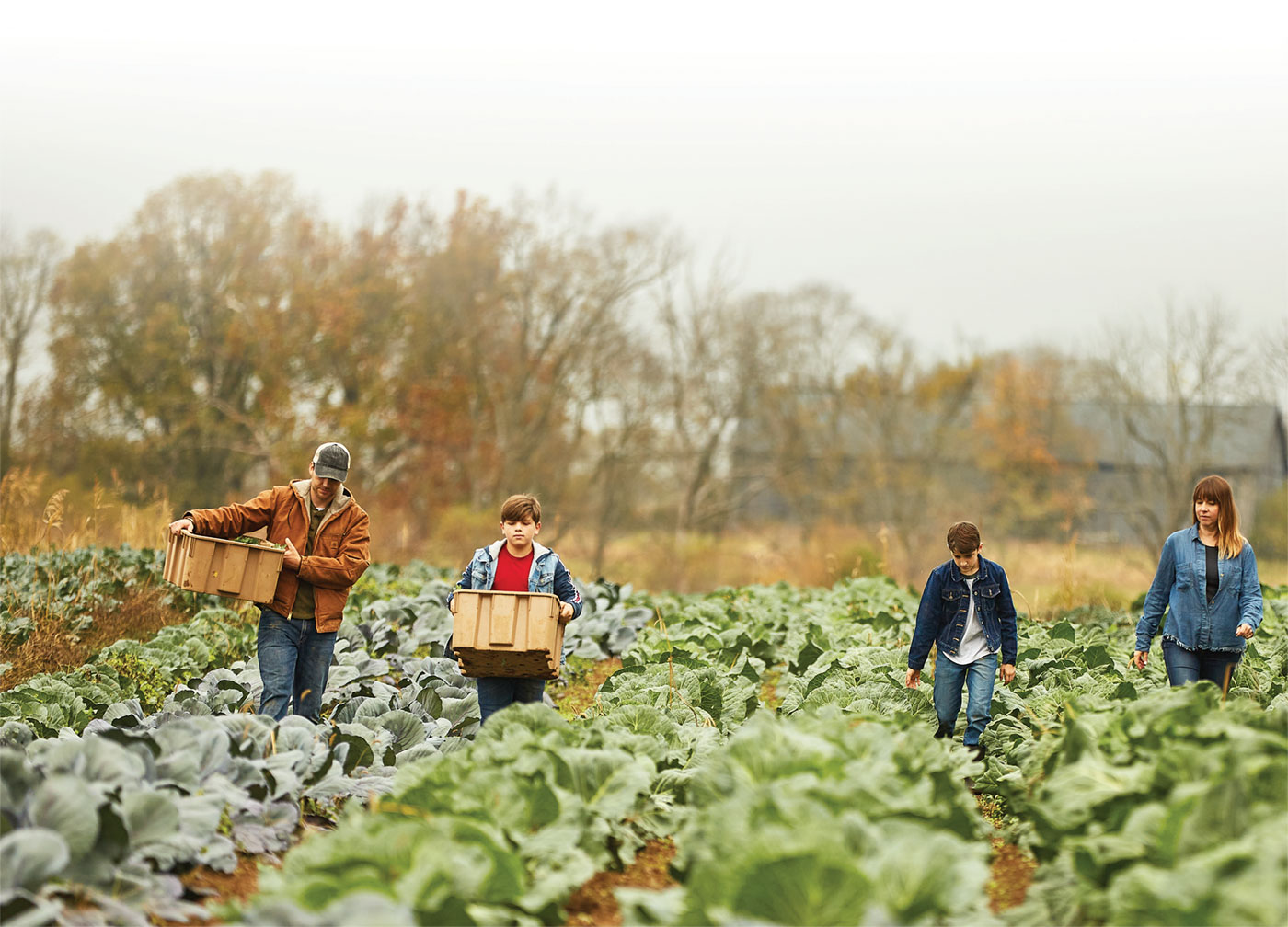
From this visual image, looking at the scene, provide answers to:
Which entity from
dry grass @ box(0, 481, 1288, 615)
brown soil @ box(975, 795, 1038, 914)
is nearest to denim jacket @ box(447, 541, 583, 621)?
brown soil @ box(975, 795, 1038, 914)

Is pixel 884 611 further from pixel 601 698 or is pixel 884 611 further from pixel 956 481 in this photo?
pixel 956 481

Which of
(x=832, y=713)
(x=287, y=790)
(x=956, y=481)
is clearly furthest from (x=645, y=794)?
(x=956, y=481)

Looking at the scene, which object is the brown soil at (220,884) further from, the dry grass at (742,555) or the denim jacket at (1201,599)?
the dry grass at (742,555)

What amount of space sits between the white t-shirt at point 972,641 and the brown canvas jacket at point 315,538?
11.0 feet

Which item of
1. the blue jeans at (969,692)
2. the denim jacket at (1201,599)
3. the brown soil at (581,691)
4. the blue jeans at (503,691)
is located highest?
the denim jacket at (1201,599)

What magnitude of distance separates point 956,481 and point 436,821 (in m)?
32.6

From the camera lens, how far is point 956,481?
113 feet

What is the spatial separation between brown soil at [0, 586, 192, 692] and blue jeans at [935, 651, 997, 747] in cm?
667

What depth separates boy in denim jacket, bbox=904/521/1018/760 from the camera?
615cm

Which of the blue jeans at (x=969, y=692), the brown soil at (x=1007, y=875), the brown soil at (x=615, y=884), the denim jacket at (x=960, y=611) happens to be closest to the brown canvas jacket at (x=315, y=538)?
the brown soil at (x=615, y=884)

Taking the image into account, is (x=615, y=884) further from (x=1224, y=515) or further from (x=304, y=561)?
(x=1224, y=515)

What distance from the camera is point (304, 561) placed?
19.7ft

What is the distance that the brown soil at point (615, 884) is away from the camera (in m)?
4.06

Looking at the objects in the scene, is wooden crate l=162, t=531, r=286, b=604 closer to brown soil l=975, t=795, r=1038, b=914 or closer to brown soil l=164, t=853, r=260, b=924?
brown soil l=164, t=853, r=260, b=924
